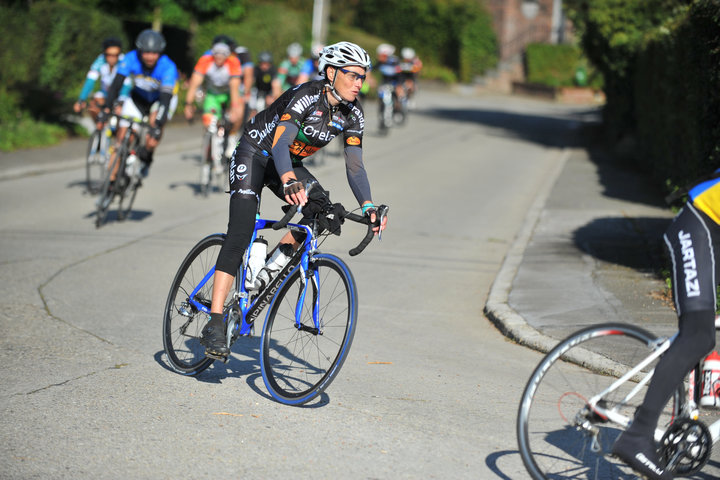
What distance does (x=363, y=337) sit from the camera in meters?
6.90

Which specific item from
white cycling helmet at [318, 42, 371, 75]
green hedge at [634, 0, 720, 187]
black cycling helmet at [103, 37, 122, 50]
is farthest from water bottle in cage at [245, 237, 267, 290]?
black cycling helmet at [103, 37, 122, 50]

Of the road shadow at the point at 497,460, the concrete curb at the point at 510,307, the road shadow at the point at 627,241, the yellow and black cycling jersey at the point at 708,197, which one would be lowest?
the concrete curb at the point at 510,307

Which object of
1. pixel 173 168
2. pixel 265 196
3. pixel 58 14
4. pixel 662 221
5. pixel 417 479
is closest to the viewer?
pixel 417 479

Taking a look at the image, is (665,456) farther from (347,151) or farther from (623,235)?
(623,235)

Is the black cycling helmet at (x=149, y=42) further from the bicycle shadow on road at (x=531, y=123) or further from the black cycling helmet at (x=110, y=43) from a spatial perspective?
the bicycle shadow on road at (x=531, y=123)

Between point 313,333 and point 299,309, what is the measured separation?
0.16 metres

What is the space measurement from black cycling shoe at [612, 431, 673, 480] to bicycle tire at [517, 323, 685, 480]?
0.31 ft

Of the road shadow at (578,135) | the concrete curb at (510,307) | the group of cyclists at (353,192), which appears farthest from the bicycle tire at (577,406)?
the road shadow at (578,135)

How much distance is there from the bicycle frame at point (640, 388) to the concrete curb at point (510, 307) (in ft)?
8.65

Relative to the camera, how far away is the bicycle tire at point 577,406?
3.91m

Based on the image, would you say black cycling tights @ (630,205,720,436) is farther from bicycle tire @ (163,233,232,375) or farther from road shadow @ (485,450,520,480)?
bicycle tire @ (163,233,232,375)

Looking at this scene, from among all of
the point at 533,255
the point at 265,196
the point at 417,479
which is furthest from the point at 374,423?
the point at 265,196

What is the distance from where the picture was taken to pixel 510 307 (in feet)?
25.5

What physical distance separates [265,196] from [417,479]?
33.7ft
